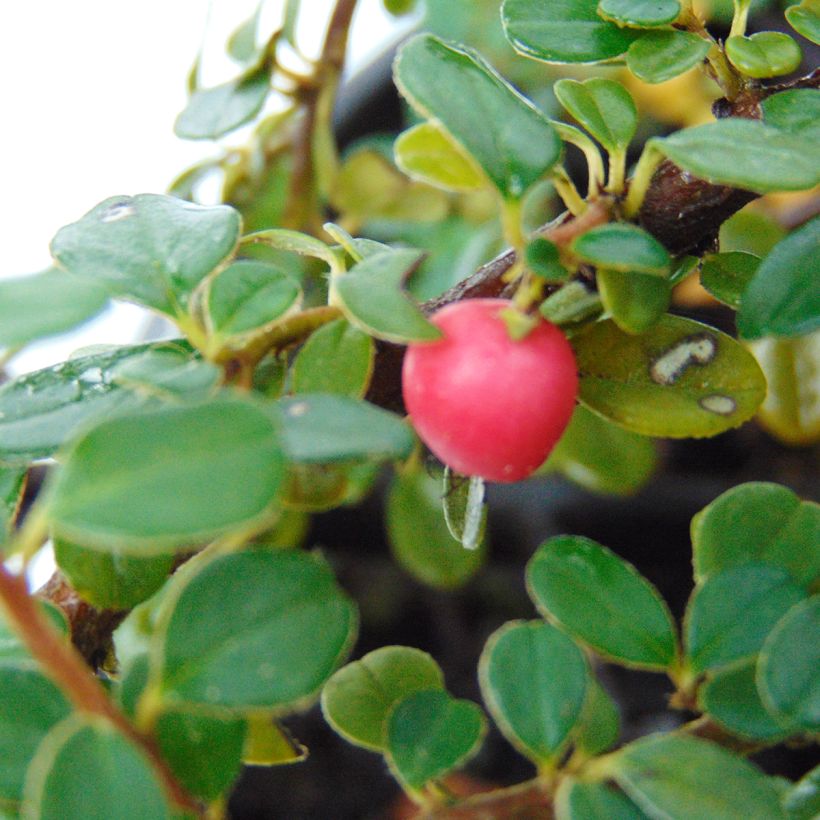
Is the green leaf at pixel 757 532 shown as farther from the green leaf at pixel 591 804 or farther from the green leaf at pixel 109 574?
the green leaf at pixel 109 574

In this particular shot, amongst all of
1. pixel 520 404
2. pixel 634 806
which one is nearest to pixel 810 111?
pixel 520 404

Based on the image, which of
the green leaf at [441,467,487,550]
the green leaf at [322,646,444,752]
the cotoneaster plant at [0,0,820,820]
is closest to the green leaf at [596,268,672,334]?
the cotoneaster plant at [0,0,820,820]

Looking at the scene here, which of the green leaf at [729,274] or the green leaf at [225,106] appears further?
the green leaf at [225,106]

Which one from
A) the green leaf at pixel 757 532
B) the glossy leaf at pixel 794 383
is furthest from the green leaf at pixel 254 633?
the glossy leaf at pixel 794 383

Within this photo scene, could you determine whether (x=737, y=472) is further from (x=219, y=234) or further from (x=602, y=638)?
(x=219, y=234)

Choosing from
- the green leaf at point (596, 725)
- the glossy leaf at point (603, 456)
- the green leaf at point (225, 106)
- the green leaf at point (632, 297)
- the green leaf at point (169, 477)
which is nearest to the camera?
the green leaf at point (169, 477)

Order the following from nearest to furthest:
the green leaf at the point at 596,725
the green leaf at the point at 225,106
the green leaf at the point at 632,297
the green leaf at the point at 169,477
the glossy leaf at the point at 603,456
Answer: the green leaf at the point at 169,477
the green leaf at the point at 632,297
the green leaf at the point at 596,725
the green leaf at the point at 225,106
the glossy leaf at the point at 603,456

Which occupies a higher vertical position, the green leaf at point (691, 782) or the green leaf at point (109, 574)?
the green leaf at point (109, 574)

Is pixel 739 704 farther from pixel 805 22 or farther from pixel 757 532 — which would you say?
pixel 805 22
